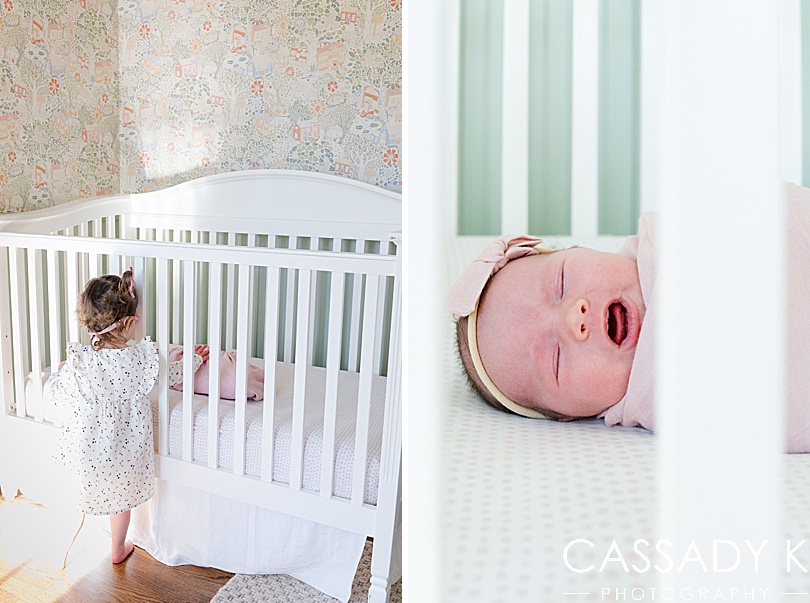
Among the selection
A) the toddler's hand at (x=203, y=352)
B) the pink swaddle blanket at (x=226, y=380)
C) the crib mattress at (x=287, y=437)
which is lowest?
the crib mattress at (x=287, y=437)

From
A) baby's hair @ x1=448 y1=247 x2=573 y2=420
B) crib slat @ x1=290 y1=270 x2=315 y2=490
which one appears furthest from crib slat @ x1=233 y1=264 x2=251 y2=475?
baby's hair @ x1=448 y1=247 x2=573 y2=420

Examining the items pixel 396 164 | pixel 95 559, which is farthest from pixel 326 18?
pixel 95 559

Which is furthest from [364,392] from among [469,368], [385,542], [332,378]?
[469,368]

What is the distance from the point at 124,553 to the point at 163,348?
1.91 feet

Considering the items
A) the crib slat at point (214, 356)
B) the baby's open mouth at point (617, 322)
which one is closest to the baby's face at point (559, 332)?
the baby's open mouth at point (617, 322)

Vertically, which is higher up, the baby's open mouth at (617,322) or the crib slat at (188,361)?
the baby's open mouth at (617,322)

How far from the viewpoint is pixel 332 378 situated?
149cm

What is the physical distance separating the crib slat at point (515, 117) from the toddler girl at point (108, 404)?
1507 millimetres

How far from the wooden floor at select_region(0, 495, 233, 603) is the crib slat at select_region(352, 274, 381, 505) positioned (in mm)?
515

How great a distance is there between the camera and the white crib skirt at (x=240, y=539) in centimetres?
166

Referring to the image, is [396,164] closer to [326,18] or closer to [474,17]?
[326,18]

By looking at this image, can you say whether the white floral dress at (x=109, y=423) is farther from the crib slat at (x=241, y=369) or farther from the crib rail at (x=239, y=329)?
the crib slat at (x=241, y=369)

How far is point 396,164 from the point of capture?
92.2 inches

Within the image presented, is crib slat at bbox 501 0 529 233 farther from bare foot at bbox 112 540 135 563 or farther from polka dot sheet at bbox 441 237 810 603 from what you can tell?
bare foot at bbox 112 540 135 563
